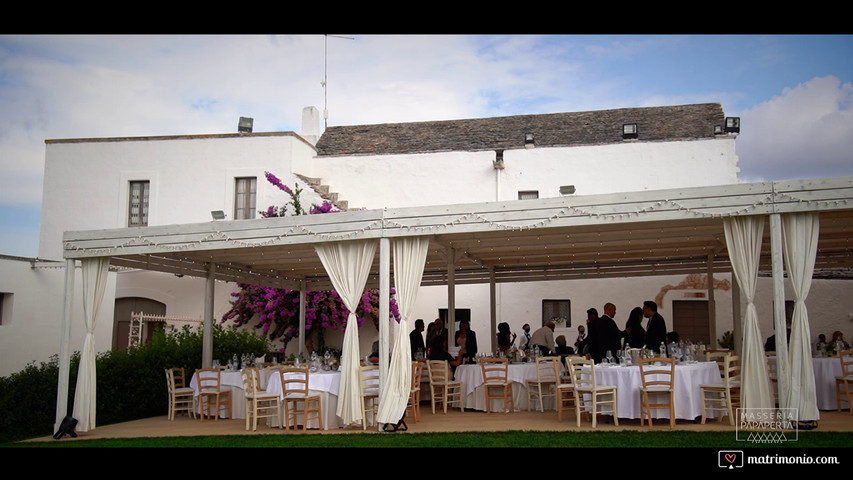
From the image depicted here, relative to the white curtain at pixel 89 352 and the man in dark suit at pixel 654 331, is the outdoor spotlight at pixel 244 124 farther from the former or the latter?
the man in dark suit at pixel 654 331

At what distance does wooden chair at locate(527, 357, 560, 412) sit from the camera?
450 inches

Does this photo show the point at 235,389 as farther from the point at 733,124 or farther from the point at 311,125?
the point at 733,124

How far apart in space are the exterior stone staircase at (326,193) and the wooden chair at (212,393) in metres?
7.83

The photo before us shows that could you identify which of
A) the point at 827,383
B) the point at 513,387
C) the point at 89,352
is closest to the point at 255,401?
the point at 89,352

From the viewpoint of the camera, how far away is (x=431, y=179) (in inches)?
786

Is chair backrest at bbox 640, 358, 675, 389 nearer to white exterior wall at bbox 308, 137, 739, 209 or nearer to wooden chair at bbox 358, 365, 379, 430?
wooden chair at bbox 358, 365, 379, 430

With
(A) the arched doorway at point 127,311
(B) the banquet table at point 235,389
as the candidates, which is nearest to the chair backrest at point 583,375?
(B) the banquet table at point 235,389

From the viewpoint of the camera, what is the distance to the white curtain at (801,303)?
8.17m

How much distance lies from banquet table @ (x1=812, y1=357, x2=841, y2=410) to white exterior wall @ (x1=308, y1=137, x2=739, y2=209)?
7.89 metres

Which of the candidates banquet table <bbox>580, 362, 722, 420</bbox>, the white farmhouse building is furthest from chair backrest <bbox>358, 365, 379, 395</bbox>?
the white farmhouse building

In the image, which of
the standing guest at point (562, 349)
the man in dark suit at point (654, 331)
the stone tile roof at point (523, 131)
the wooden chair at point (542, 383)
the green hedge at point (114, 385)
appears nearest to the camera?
the man in dark suit at point (654, 331)
